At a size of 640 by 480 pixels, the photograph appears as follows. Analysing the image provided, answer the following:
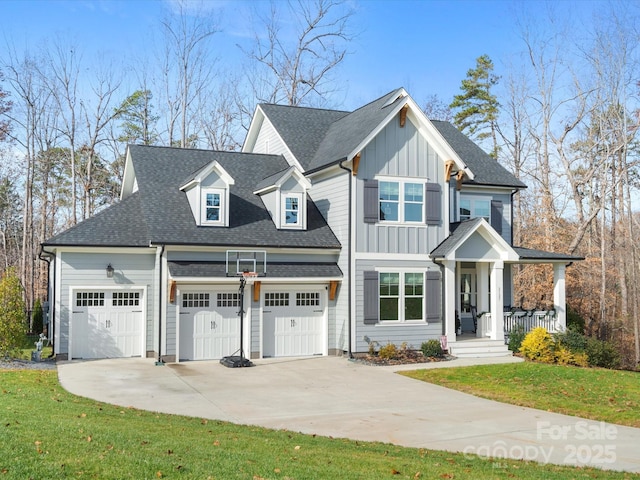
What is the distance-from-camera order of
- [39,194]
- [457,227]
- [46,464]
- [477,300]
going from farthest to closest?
[39,194], [477,300], [457,227], [46,464]

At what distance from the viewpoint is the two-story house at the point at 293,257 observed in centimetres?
1916

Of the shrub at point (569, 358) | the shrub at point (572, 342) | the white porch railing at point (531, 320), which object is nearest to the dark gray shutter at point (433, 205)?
the white porch railing at point (531, 320)

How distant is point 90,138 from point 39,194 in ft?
30.2

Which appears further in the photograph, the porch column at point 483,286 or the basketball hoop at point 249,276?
the porch column at point 483,286

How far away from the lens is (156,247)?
755 inches

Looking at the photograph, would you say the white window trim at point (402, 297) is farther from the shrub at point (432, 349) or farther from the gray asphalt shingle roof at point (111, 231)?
the gray asphalt shingle roof at point (111, 231)

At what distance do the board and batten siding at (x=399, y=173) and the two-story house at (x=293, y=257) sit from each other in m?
0.04

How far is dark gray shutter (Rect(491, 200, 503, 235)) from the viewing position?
81.3ft

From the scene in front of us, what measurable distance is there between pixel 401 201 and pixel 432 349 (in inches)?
188

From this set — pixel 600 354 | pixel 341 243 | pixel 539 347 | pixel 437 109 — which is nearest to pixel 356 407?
pixel 341 243

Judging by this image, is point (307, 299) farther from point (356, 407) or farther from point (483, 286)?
point (356, 407)

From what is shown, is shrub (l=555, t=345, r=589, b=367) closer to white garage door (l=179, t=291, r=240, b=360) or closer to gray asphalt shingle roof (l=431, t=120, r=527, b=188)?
gray asphalt shingle roof (l=431, t=120, r=527, b=188)

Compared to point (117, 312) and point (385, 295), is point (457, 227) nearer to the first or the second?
point (385, 295)

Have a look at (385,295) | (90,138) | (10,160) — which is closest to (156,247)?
(385,295)
